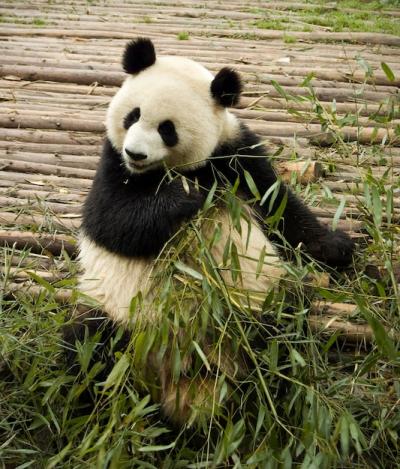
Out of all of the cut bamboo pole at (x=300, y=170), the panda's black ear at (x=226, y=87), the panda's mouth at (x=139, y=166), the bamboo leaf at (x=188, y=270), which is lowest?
the cut bamboo pole at (x=300, y=170)

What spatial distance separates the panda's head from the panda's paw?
728mm

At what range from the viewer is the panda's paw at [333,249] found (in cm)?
410

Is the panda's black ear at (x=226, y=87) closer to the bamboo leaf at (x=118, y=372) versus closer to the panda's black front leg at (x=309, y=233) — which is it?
the panda's black front leg at (x=309, y=233)

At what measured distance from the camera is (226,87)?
3934 millimetres

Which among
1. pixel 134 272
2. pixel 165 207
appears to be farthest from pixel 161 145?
pixel 134 272

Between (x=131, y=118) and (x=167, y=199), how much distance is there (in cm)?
50

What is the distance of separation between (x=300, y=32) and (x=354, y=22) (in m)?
0.76

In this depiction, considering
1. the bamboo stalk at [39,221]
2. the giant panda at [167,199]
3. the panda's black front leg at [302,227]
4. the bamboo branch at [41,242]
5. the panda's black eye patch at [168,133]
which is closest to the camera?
the giant panda at [167,199]

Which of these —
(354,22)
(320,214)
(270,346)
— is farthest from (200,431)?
(354,22)

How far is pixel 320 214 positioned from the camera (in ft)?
15.1

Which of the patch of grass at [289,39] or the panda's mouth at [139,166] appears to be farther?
the patch of grass at [289,39]

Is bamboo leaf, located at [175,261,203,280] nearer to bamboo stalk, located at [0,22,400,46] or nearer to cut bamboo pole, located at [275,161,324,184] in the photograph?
cut bamboo pole, located at [275,161,324,184]

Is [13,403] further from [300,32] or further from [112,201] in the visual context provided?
[300,32]

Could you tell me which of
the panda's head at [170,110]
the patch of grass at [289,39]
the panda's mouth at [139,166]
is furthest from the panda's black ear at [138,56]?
the patch of grass at [289,39]
